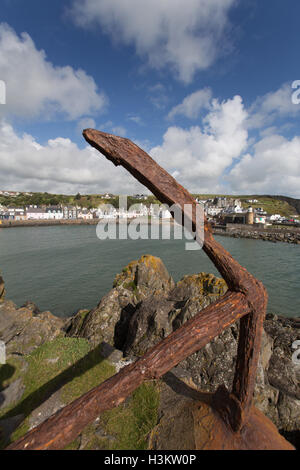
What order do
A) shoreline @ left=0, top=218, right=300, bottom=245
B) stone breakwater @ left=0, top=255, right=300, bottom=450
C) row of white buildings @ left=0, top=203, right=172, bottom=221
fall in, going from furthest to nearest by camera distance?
row of white buildings @ left=0, top=203, right=172, bottom=221
shoreline @ left=0, top=218, right=300, bottom=245
stone breakwater @ left=0, top=255, right=300, bottom=450

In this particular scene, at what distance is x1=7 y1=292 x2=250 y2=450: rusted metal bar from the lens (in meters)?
1.61

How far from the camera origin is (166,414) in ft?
10.7

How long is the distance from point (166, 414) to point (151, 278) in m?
8.66

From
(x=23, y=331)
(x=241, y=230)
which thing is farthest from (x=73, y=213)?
(x=23, y=331)

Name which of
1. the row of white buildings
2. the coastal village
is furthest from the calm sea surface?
the row of white buildings

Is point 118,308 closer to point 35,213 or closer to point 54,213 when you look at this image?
point 54,213

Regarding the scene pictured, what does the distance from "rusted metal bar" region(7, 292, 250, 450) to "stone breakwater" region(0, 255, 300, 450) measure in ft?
5.14

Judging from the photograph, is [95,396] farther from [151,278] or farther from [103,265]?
[103,265]

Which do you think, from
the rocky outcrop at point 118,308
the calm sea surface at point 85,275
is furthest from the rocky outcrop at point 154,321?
the calm sea surface at point 85,275

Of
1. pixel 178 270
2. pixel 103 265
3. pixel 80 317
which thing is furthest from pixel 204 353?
pixel 103 265

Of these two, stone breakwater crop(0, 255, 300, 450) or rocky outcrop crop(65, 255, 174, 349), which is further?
rocky outcrop crop(65, 255, 174, 349)

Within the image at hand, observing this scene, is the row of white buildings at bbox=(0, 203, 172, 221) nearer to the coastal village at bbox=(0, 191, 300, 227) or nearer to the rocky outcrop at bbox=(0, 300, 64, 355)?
the coastal village at bbox=(0, 191, 300, 227)

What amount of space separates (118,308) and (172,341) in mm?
7087

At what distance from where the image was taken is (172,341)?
2008 millimetres
